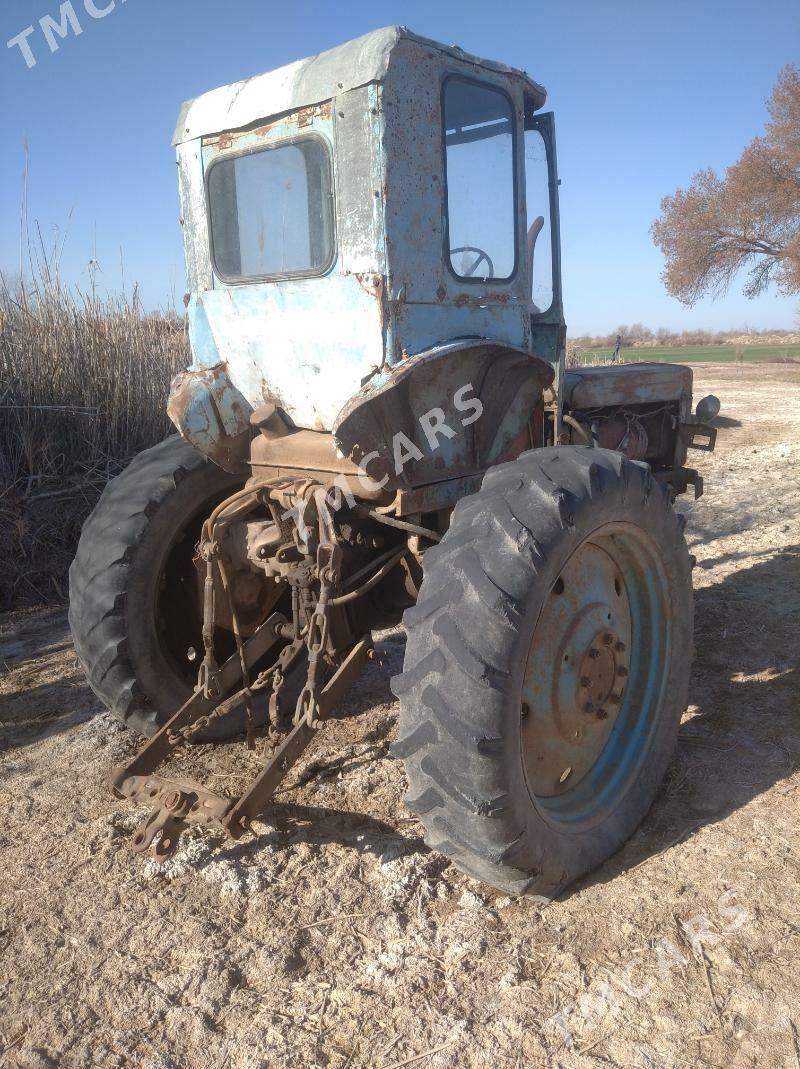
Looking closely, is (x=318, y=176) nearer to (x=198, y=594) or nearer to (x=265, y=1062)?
(x=198, y=594)

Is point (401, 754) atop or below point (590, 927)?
atop

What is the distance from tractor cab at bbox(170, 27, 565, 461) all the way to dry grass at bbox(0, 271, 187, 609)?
359 centimetres

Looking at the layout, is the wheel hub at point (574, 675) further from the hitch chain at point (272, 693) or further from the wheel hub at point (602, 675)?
the hitch chain at point (272, 693)

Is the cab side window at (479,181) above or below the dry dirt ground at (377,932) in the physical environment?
above

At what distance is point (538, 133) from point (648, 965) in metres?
3.12

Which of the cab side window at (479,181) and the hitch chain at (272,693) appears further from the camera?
the hitch chain at (272,693)

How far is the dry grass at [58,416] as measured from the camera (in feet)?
19.9

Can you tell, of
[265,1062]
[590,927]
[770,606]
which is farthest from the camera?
[770,606]

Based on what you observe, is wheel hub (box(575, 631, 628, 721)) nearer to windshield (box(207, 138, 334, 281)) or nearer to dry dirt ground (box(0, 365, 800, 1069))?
dry dirt ground (box(0, 365, 800, 1069))

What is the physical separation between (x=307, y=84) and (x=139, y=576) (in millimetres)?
1812

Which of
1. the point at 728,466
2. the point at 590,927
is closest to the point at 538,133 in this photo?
the point at 590,927

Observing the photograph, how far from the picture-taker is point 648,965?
2.23 m

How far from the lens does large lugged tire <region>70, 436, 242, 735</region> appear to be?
306cm

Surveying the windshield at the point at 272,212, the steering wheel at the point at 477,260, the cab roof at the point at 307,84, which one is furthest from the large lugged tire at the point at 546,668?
the cab roof at the point at 307,84
